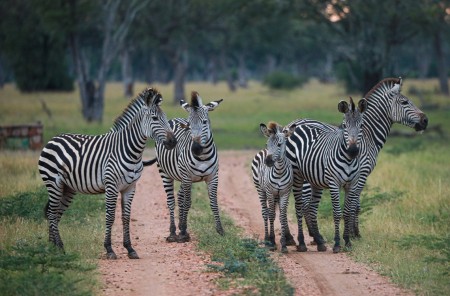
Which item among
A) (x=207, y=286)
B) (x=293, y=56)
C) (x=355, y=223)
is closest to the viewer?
(x=207, y=286)

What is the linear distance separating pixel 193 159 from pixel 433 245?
3.37 meters

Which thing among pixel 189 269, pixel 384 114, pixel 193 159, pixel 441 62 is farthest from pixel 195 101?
pixel 441 62

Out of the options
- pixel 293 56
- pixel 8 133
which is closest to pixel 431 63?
pixel 293 56

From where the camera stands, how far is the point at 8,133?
918 inches

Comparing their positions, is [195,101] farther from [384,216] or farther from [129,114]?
[384,216]

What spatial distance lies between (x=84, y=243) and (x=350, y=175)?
3486mm

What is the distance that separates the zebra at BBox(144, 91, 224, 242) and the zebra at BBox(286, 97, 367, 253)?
1.10 m

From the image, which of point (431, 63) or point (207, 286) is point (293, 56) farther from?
point (207, 286)

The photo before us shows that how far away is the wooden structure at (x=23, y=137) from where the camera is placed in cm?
2336

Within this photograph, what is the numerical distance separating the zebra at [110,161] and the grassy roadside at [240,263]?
3.83ft

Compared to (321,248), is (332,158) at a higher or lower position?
higher

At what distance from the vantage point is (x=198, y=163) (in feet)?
40.0

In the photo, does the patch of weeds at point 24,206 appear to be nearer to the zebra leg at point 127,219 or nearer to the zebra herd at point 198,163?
the zebra herd at point 198,163

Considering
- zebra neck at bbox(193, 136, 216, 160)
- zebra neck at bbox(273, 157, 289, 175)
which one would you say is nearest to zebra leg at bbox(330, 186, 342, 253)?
zebra neck at bbox(273, 157, 289, 175)
